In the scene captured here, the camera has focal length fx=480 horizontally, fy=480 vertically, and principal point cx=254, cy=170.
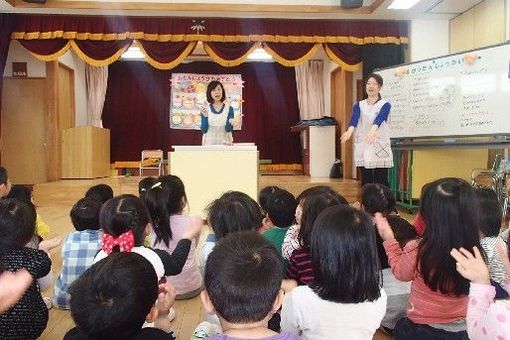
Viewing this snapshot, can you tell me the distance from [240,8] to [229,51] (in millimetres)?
569

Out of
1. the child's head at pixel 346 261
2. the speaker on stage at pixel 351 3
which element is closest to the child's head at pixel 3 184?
the child's head at pixel 346 261

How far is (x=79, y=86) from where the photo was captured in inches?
323

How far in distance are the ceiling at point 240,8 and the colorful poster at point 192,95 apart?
3588 millimetres

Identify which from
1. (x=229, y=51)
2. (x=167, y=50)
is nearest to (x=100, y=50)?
(x=167, y=50)

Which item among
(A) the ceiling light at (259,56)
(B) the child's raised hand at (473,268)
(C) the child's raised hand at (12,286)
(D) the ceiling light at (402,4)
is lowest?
(B) the child's raised hand at (473,268)

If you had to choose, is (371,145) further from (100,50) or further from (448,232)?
(100,50)

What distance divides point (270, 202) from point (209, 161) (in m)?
2.18

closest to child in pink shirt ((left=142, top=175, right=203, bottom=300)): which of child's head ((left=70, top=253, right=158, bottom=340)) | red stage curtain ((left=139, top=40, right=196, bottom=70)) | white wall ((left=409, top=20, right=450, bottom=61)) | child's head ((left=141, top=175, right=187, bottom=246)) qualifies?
child's head ((left=141, top=175, right=187, bottom=246))

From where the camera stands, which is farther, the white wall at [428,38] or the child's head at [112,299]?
the white wall at [428,38]

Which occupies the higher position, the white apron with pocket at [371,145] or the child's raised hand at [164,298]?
the white apron with pocket at [371,145]

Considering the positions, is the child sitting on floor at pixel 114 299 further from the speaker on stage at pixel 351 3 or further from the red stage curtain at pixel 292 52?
the red stage curtain at pixel 292 52

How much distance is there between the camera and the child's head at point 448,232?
1.36 meters

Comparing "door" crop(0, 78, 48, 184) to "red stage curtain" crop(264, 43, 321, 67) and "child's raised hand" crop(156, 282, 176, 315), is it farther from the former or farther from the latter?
"child's raised hand" crop(156, 282, 176, 315)

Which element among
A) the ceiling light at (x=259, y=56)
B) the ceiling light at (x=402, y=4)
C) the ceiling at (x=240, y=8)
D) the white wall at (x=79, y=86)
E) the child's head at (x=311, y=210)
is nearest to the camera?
the child's head at (x=311, y=210)
